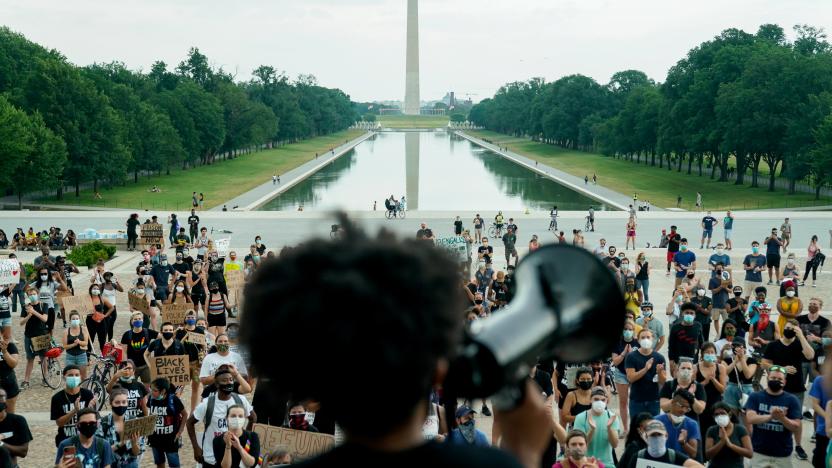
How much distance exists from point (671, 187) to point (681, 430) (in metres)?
65.0

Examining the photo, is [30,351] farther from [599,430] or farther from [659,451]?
[659,451]

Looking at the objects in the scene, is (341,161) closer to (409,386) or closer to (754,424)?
(754,424)

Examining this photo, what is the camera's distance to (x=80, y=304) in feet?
56.5

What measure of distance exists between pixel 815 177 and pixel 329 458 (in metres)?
61.3

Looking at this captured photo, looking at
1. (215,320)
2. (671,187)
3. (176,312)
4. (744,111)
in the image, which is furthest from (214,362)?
(671,187)

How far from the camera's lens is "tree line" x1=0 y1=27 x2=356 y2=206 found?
55469mm

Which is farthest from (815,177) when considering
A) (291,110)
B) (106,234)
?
(291,110)

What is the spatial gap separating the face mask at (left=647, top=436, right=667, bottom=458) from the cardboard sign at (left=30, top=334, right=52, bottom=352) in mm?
10739

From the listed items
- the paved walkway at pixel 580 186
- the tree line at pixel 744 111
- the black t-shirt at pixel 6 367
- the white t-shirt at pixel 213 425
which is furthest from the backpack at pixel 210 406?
the tree line at pixel 744 111

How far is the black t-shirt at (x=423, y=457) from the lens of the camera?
166 cm

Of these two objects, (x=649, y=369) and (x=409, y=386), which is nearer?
(x=409, y=386)

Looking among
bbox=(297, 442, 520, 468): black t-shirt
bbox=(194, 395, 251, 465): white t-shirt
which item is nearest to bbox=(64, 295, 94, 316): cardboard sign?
bbox=(194, 395, 251, 465): white t-shirt

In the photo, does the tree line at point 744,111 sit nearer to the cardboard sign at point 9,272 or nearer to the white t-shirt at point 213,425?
the cardboard sign at point 9,272

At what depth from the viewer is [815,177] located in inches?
2242
